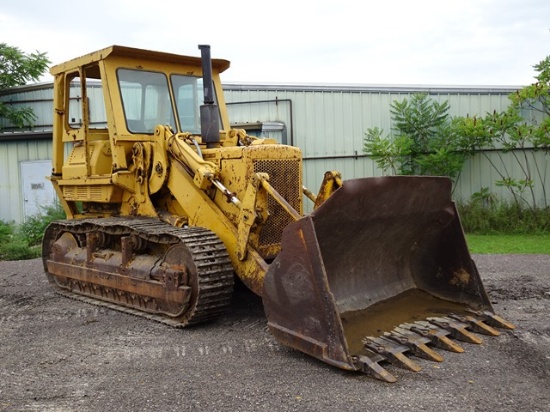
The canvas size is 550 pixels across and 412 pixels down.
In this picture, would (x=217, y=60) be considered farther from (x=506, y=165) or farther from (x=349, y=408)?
(x=506, y=165)

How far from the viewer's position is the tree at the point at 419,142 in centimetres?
1390

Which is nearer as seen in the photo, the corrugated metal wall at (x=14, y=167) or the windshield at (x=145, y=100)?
the windshield at (x=145, y=100)

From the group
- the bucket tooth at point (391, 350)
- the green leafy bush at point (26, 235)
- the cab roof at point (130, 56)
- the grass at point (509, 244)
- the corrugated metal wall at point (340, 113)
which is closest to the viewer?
the bucket tooth at point (391, 350)

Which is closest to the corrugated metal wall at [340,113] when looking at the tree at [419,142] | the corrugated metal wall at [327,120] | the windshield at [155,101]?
the corrugated metal wall at [327,120]

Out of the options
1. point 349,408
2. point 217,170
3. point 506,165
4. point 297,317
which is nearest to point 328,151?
point 506,165

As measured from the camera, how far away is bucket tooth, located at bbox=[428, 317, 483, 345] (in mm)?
5112

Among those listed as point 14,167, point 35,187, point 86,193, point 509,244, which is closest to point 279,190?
point 86,193

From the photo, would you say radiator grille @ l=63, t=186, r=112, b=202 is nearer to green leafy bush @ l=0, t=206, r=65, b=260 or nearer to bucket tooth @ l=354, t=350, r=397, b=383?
bucket tooth @ l=354, t=350, r=397, b=383

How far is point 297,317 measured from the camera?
4.75 meters

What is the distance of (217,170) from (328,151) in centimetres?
869

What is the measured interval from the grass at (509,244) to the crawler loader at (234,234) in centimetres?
571

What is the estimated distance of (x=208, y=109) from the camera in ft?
21.9

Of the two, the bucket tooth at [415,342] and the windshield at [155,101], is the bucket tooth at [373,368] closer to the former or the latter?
the bucket tooth at [415,342]

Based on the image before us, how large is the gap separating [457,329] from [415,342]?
1.88 ft
